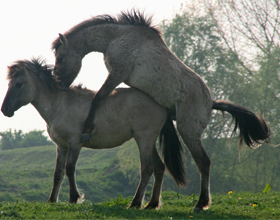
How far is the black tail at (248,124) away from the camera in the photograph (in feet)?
25.3

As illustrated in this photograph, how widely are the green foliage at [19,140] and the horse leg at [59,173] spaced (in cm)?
3745

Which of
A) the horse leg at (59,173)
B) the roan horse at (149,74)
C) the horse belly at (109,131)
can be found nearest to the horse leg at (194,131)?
the roan horse at (149,74)

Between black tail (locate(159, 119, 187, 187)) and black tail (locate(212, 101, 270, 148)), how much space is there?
1.26 m

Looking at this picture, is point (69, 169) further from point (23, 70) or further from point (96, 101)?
point (23, 70)

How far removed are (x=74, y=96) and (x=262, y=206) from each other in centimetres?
503

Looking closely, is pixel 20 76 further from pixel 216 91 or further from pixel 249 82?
pixel 249 82

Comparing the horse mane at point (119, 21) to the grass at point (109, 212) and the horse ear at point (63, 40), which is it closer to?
the horse ear at point (63, 40)

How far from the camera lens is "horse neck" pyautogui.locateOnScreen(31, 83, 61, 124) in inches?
296

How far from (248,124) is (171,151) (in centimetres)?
201

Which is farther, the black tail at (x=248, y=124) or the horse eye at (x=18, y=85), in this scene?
the black tail at (x=248, y=124)

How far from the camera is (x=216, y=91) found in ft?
89.1

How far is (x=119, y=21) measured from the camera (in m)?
8.21

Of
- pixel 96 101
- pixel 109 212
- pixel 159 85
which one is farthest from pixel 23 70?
pixel 109 212

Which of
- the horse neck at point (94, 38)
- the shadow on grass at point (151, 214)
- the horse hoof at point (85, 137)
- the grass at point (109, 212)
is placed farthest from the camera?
the horse neck at point (94, 38)
